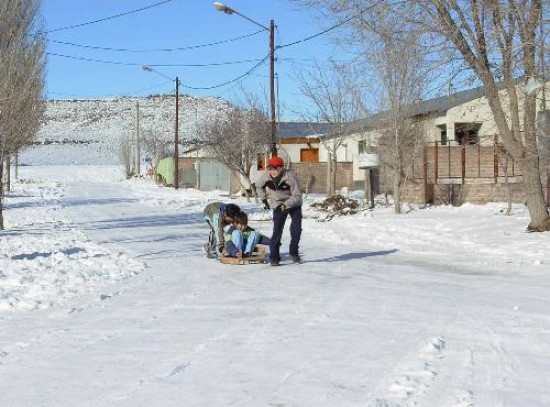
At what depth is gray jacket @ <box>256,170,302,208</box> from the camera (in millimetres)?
10805

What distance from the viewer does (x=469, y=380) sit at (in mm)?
4629

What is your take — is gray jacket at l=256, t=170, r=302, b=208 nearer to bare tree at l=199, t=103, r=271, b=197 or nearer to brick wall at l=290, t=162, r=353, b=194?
bare tree at l=199, t=103, r=271, b=197

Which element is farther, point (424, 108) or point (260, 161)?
point (260, 161)

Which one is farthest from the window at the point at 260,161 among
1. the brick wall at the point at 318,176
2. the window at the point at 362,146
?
the window at the point at 362,146

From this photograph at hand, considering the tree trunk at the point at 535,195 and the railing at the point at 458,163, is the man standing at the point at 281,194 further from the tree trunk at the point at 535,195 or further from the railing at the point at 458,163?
the railing at the point at 458,163

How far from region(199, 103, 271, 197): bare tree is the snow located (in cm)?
2110

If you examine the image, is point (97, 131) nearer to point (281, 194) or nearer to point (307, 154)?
point (307, 154)

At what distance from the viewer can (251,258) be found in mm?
11070

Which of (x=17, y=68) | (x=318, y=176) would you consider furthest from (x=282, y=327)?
(x=318, y=176)

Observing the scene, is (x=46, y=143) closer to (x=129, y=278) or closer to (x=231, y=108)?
(x=231, y=108)

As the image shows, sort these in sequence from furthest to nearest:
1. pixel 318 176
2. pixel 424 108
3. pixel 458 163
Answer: pixel 318 176 → pixel 424 108 → pixel 458 163

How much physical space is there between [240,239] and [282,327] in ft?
15.9

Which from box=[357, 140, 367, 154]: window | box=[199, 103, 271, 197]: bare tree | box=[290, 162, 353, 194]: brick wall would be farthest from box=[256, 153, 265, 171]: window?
box=[357, 140, 367, 154]: window

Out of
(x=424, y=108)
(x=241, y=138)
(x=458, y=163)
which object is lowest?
(x=458, y=163)
